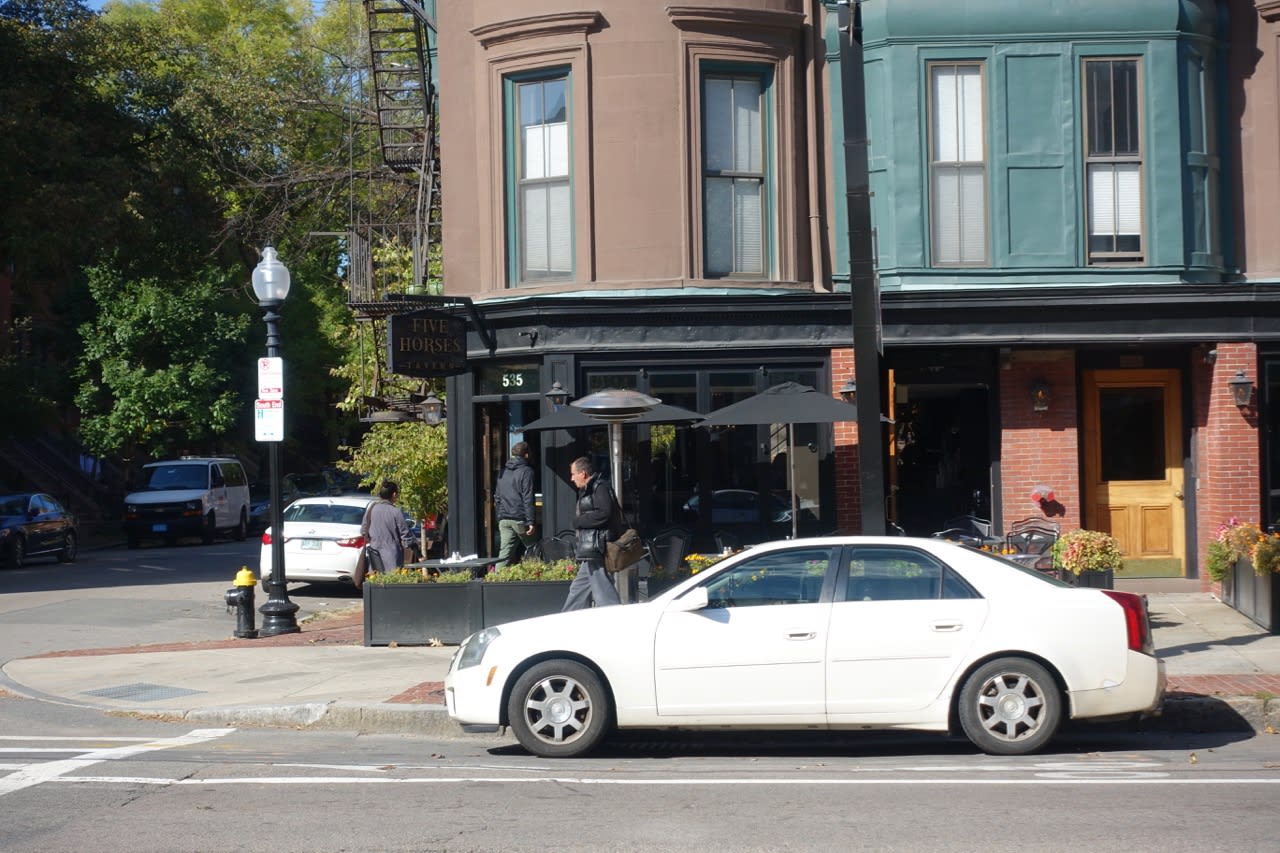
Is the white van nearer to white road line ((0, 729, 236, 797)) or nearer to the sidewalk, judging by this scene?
the sidewalk

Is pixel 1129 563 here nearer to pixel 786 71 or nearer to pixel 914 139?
pixel 914 139

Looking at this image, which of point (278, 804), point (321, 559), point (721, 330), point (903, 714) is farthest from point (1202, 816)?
point (321, 559)

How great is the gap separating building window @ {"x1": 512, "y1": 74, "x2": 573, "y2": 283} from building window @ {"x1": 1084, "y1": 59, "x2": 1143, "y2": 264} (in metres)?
5.98

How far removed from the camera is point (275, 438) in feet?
52.3

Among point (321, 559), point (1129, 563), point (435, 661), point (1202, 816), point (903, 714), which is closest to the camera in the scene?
point (1202, 816)

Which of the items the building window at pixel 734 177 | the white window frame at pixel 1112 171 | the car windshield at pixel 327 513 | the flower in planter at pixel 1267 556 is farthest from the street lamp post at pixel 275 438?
the flower in planter at pixel 1267 556

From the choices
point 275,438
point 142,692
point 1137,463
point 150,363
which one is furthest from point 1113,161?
point 150,363

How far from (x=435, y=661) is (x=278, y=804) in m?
5.33

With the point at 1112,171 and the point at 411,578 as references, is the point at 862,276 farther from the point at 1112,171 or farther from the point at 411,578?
the point at 1112,171

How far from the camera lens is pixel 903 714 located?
893 centimetres

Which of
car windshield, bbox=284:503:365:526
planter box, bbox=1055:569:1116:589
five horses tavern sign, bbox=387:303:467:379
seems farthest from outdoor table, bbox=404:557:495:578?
car windshield, bbox=284:503:365:526

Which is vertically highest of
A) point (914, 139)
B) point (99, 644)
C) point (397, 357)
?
point (914, 139)

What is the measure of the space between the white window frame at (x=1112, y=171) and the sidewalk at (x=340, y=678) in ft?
13.3

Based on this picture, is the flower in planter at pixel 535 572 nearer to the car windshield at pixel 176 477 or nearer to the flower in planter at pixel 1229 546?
the flower in planter at pixel 1229 546
